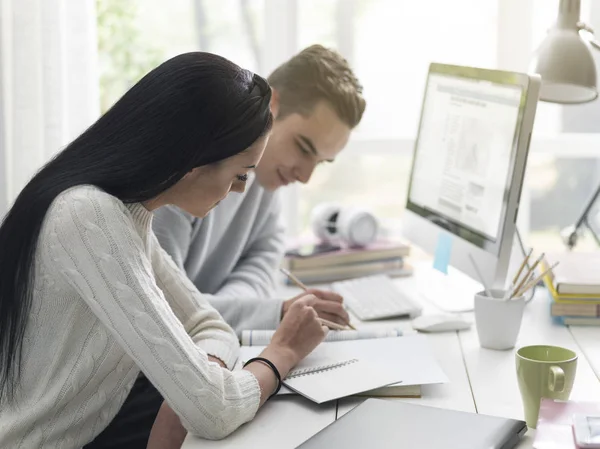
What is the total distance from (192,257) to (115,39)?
108cm

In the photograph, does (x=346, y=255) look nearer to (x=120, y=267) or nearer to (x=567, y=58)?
(x=567, y=58)

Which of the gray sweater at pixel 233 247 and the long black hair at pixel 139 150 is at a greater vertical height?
the long black hair at pixel 139 150

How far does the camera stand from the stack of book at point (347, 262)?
1.99m

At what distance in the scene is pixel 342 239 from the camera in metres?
2.08

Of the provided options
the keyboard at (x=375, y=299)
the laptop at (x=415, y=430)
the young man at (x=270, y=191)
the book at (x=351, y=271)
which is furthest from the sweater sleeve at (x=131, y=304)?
the book at (x=351, y=271)

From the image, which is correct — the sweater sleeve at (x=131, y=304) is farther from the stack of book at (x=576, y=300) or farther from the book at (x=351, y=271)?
the book at (x=351, y=271)

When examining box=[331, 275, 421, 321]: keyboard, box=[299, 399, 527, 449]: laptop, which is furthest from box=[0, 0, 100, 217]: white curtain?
box=[299, 399, 527, 449]: laptop

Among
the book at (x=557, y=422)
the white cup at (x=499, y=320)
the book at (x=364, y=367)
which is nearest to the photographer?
the book at (x=557, y=422)

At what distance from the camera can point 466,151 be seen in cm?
173

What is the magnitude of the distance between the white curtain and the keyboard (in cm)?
85

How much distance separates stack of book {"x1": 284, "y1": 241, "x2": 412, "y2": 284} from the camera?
6.52 ft

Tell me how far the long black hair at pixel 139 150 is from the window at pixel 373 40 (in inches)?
59.1

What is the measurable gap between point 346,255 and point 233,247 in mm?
260

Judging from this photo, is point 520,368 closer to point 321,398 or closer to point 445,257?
point 321,398
